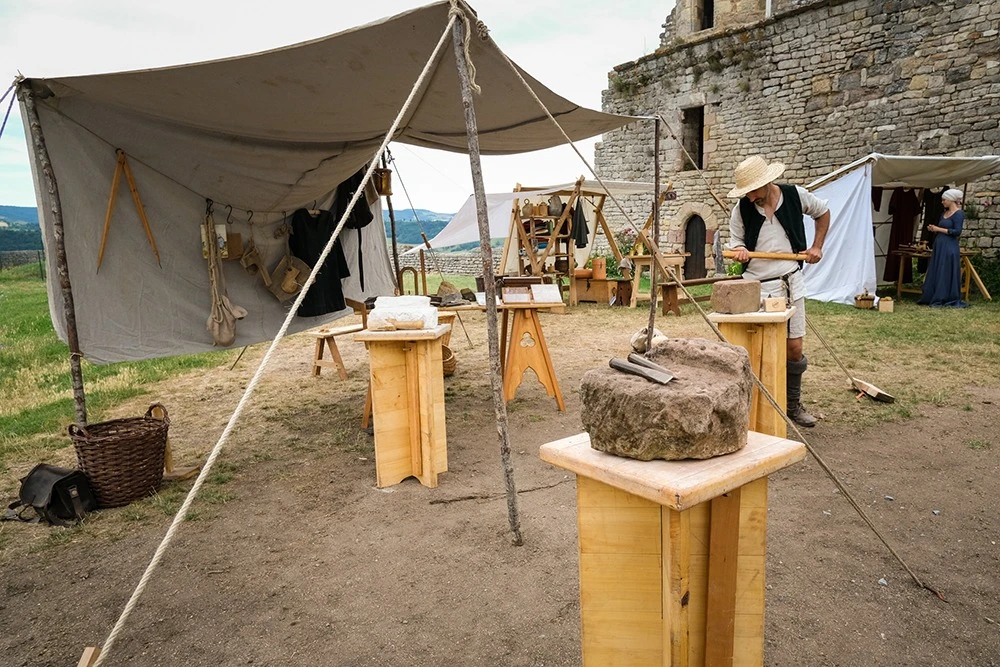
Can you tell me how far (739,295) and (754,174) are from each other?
0.70 metres

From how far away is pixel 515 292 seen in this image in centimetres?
447

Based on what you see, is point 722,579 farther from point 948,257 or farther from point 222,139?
point 948,257

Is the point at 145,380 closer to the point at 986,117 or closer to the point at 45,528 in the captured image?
the point at 45,528

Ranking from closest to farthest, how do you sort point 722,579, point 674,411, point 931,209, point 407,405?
point 674,411, point 722,579, point 407,405, point 931,209

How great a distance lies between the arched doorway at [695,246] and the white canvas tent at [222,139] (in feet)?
32.6

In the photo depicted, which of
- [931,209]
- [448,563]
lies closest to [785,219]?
[448,563]

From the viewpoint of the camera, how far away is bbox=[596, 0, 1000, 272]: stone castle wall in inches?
378

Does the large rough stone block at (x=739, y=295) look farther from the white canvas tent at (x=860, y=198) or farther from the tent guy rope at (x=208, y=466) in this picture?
the white canvas tent at (x=860, y=198)

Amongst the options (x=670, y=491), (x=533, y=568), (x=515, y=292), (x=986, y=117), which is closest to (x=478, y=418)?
(x=515, y=292)

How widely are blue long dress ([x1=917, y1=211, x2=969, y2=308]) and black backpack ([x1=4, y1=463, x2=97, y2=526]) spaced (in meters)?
9.81

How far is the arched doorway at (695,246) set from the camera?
13750 mm

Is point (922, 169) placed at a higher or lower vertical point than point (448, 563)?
higher

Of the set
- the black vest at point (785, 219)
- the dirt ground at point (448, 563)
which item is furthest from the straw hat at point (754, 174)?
the dirt ground at point (448, 563)

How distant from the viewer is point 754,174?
3.35 metres
